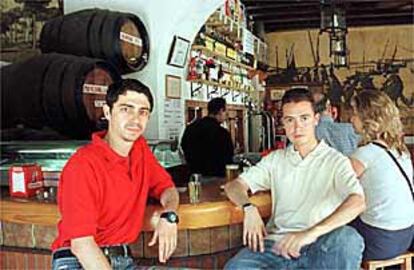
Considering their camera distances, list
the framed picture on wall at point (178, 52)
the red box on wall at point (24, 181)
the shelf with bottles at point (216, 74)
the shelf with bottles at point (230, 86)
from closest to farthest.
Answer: the red box on wall at point (24, 181)
the framed picture on wall at point (178, 52)
the shelf with bottles at point (216, 74)
the shelf with bottles at point (230, 86)

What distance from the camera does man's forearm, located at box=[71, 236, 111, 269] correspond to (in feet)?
6.49

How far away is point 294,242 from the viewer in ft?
7.06

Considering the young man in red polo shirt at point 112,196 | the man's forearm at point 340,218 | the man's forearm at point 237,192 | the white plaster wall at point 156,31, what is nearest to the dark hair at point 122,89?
the young man in red polo shirt at point 112,196

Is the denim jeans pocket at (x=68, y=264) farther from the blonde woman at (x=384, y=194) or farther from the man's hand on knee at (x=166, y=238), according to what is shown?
the blonde woman at (x=384, y=194)

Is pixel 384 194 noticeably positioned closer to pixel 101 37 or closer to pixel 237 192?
pixel 237 192

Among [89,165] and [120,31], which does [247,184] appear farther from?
[120,31]

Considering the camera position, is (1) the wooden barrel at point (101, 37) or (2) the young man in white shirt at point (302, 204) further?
(1) the wooden barrel at point (101, 37)

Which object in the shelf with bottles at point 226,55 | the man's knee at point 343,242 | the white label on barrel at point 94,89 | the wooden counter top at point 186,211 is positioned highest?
the shelf with bottles at point 226,55

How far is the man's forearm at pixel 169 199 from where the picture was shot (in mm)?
Result: 2309

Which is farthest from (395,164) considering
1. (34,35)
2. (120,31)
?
(34,35)

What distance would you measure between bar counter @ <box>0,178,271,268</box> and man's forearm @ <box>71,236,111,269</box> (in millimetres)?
407

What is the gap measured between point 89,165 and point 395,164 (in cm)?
129

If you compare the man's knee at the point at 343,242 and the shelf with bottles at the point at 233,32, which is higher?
the shelf with bottles at the point at 233,32

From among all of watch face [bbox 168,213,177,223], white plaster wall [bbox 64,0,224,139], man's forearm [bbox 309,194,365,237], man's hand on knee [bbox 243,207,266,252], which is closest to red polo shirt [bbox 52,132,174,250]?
watch face [bbox 168,213,177,223]
